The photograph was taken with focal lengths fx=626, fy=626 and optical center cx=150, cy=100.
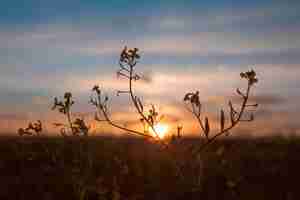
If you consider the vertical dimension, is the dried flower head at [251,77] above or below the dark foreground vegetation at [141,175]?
above

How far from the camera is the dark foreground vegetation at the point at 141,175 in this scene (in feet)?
27.5

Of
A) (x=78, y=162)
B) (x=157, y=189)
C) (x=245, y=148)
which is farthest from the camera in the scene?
(x=245, y=148)

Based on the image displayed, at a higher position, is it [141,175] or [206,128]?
[206,128]

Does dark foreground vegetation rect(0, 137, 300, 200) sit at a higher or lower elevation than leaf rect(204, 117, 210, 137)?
lower

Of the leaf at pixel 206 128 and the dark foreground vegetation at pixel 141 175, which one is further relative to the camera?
the leaf at pixel 206 128

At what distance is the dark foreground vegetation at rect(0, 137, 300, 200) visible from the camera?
8.39m

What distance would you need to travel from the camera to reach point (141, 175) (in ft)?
31.4

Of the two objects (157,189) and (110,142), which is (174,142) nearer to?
(157,189)

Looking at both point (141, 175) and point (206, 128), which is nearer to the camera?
point (206, 128)

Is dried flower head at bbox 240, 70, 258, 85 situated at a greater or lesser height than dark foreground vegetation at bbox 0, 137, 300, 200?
greater

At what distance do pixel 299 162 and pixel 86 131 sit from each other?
3.82 metres

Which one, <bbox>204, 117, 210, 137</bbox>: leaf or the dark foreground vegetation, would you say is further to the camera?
<bbox>204, 117, 210, 137</bbox>: leaf

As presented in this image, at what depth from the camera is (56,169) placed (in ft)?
33.8

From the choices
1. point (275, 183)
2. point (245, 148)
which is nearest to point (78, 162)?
point (275, 183)
